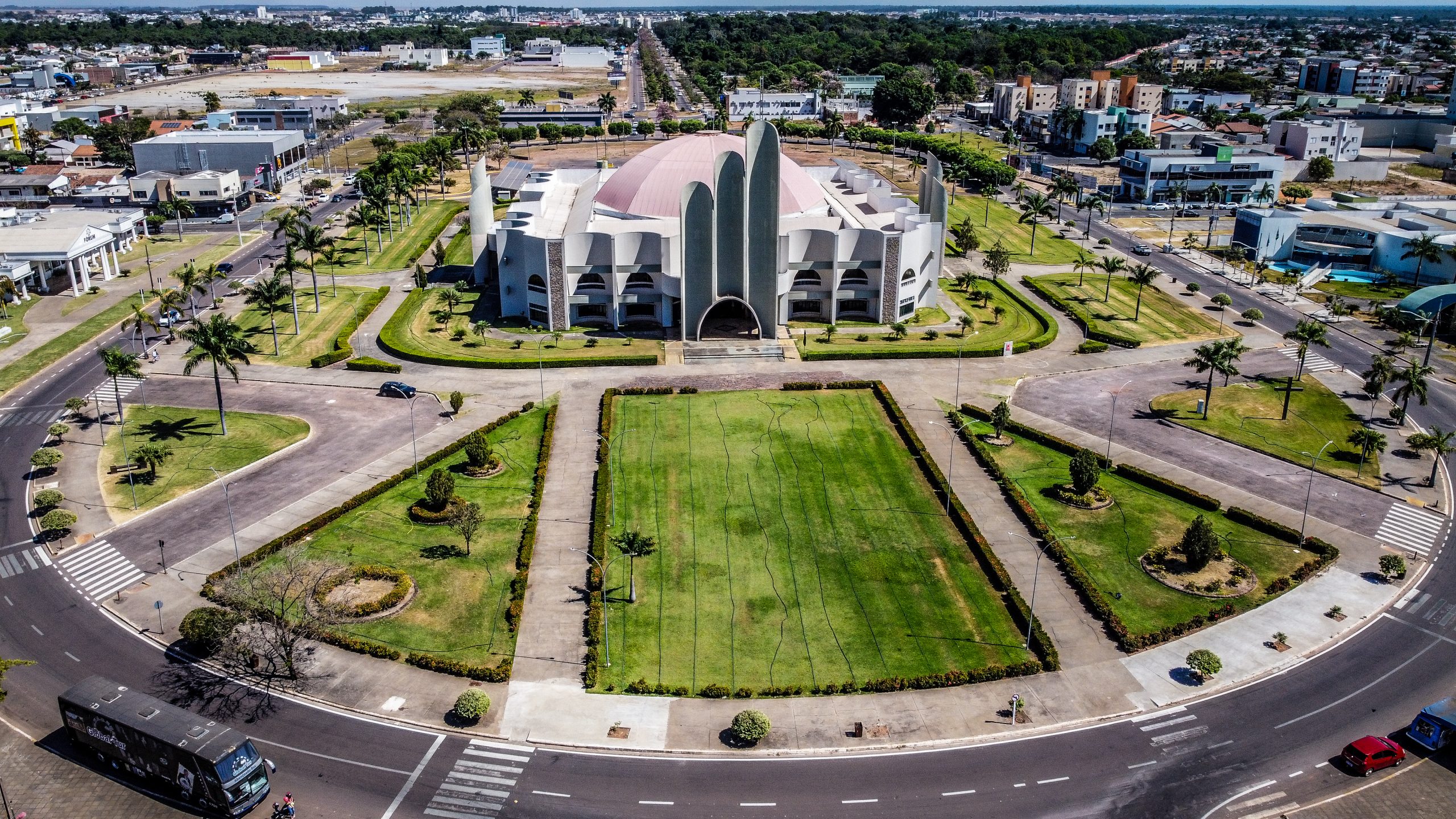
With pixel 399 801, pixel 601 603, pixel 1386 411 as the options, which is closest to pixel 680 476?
pixel 601 603

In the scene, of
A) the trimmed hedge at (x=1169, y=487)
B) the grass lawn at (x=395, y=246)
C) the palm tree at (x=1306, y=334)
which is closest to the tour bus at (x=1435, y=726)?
the trimmed hedge at (x=1169, y=487)

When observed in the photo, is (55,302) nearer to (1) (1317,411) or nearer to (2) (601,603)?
(2) (601,603)

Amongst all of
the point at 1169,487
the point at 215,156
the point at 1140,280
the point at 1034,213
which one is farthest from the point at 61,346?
the point at 1034,213

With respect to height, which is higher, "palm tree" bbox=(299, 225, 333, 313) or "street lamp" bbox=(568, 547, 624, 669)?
"palm tree" bbox=(299, 225, 333, 313)

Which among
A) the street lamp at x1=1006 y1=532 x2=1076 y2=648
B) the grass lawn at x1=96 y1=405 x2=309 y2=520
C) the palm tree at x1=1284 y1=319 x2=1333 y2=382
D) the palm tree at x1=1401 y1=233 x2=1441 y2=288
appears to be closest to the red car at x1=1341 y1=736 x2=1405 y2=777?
the street lamp at x1=1006 y1=532 x2=1076 y2=648

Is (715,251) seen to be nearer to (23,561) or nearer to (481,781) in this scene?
(23,561)

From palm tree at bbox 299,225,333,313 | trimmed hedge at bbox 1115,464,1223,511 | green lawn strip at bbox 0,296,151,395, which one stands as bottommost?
trimmed hedge at bbox 1115,464,1223,511

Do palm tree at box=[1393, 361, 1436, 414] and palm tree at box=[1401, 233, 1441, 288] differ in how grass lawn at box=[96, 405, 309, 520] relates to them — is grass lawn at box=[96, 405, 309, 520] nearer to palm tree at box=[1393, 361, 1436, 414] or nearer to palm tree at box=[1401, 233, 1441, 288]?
palm tree at box=[1393, 361, 1436, 414]
